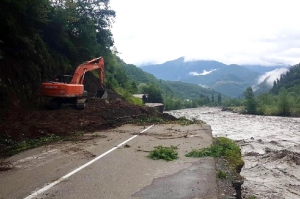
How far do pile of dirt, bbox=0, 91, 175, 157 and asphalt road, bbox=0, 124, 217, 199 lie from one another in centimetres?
213

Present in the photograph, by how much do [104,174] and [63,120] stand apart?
9064 millimetres

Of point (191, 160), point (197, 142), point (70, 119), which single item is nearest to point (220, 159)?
point (191, 160)

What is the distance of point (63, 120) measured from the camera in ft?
52.3

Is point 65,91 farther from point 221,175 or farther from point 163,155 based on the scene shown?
point 221,175

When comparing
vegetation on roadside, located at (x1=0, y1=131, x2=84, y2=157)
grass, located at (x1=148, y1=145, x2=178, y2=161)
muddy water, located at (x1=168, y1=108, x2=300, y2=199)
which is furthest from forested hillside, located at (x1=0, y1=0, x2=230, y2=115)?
muddy water, located at (x1=168, y1=108, x2=300, y2=199)

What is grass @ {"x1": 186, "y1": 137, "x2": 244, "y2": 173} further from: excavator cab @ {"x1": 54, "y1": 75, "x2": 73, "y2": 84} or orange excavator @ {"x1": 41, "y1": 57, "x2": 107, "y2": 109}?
Answer: excavator cab @ {"x1": 54, "y1": 75, "x2": 73, "y2": 84}

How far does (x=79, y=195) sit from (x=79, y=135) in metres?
8.23

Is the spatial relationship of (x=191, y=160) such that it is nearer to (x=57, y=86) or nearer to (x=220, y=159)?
(x=220, y=159)

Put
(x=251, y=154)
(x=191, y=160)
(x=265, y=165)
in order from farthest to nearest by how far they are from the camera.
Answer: (x=251, y=154)
(x=265, y=165)
(x=191, y=160)

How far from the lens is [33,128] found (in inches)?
521

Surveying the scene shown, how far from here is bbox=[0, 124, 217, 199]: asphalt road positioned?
617cm

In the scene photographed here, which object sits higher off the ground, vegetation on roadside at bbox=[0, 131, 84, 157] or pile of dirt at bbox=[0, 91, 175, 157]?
pile of dirt at bbox=[0, 91, 175, 157]

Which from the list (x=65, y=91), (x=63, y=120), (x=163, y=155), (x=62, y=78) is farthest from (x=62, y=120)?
(x=163, y=155)

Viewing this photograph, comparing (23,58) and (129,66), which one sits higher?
(129,66)
